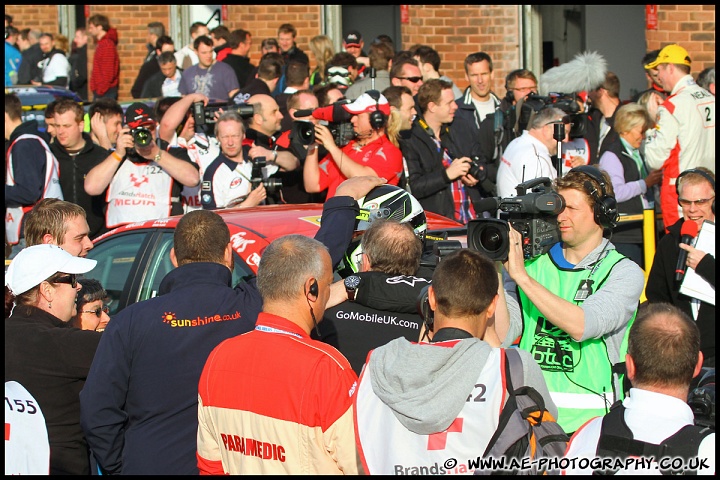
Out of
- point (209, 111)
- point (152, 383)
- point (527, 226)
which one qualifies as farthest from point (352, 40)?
point (152, 383)

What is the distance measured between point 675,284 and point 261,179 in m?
3.13

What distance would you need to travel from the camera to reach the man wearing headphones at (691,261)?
6020 mm

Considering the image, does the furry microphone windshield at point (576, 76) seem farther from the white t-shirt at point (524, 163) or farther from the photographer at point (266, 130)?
the photographer at point (266, 130)

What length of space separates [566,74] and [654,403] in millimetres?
6959

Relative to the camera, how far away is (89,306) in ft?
15.8

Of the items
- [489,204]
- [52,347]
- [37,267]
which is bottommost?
[52,347]

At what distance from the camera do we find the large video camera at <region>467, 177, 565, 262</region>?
407 centimetres

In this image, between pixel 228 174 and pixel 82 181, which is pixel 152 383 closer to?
pixel 228 174

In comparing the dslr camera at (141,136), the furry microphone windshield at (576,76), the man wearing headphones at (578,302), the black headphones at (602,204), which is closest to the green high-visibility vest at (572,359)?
the man wearing headphones at (578,302)

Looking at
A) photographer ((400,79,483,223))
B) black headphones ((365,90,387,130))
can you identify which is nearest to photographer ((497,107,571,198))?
photographer ((400,79,483,223))

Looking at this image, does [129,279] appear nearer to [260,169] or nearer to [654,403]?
[260,169]

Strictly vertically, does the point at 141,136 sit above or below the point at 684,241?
above

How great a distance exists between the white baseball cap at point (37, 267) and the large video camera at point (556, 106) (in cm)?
405

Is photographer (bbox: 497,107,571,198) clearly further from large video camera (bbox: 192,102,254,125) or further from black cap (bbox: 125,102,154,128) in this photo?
black cap (bbox: 125,102,154,128)
